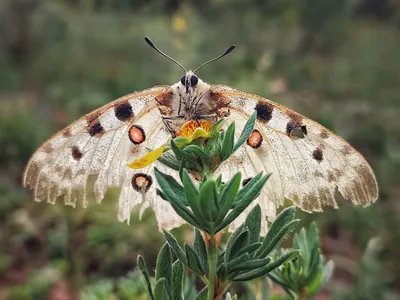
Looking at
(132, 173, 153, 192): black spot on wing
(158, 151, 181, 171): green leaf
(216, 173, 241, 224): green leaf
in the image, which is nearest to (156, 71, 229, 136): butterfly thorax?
(132, 173, 153, 192): black spot on wing

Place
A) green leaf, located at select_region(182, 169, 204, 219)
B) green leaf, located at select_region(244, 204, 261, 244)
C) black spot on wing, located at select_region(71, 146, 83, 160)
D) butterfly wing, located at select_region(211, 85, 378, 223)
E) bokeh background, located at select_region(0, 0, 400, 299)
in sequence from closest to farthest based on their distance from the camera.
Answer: green leaf, located at select_region(182, 169, 204, 219), green leaf, located at select_region(244, 204, 261, 244), butterfly wing, located at select_region(211, 85, 378, 223), black spot on wing, located at select_region(71, 146, 83, 160), bokeh background, located at select_region(0, 0, 400, 299)

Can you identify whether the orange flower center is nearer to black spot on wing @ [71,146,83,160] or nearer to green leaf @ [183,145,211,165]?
green leaf @ [183,145,211,165]

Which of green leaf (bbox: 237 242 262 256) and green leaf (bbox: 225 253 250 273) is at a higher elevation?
green leaf (bbox: 237 242 262 256)

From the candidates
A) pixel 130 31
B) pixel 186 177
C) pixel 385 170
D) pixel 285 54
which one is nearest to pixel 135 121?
pixel 186 177

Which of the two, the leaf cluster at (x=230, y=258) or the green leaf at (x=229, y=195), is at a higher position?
the green leaf at (x=229, y=195)

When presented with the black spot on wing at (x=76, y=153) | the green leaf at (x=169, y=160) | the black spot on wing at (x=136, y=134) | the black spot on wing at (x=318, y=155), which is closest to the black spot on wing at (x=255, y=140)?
the black spot on wing at (x=318, y=155)

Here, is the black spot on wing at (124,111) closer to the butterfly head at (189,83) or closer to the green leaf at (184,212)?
the butterfly head at (189,83)
